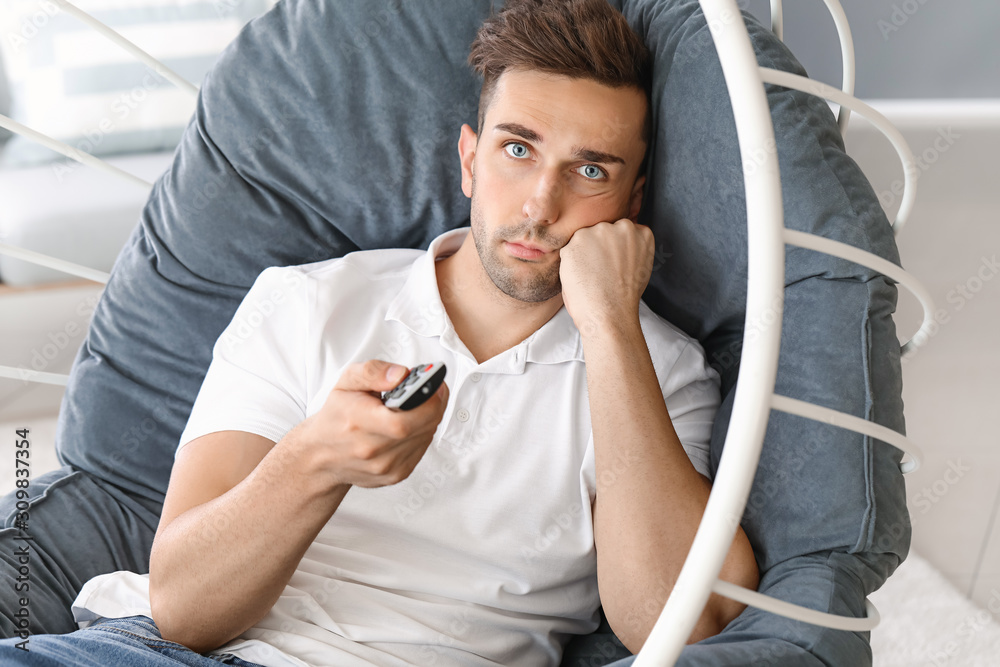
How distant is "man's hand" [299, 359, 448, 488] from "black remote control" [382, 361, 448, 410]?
11 millimetres

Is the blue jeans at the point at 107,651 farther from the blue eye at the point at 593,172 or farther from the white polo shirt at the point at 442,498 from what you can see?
the blue eye at the point at 593,172

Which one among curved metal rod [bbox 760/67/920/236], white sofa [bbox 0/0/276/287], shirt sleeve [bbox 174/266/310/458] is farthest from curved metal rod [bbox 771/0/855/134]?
white sofa [bbox 0/0/276/287]

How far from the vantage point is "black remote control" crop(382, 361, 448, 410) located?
2.20ft

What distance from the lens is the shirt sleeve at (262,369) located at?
3.29 ft

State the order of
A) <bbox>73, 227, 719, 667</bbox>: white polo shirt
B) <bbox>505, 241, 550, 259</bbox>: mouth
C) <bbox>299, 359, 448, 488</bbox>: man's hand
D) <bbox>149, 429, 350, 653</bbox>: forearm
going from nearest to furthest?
<bbox>299, 359, 448, 488</bbox>: man's hand < <bbox>149, 429, 350, 653</bbox>: forearm < <bbox>73, 227, 719, 667</bbox>: white polo shirt < <bbox>505, 241, 550, 259</bbox>: mouth

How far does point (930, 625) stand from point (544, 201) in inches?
50.1

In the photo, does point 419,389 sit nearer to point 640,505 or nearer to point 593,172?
point 640,505

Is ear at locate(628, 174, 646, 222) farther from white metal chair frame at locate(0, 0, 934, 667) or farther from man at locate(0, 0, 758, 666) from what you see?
white metal chair frame at locate(0, 0, 934, 667)

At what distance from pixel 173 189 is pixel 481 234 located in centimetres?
53

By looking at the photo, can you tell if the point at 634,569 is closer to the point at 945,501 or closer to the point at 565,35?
the point at 565,35

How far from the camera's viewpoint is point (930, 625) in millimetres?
1611

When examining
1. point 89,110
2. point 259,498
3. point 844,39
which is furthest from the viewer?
point 89,110

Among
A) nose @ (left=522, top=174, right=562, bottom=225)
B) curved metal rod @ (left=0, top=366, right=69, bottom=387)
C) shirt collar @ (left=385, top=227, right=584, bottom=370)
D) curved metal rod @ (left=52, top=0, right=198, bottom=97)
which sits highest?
curved metal rod @ (left=52, top=0, right=198, bottom=97)

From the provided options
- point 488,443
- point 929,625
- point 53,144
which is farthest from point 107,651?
point 929,625
